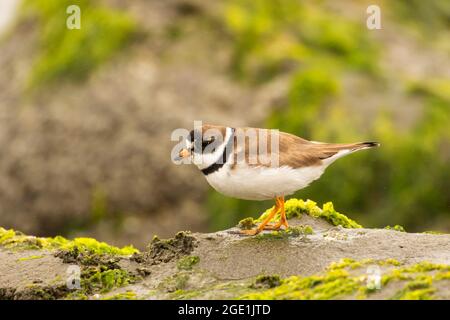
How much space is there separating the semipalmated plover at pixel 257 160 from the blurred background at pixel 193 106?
502cm

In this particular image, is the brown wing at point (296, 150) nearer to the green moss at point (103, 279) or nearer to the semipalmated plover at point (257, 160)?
the semipalmated plover at point (257, 160)

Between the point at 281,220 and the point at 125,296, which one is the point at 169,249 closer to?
the point at 125,296

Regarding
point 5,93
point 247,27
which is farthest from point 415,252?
point 5,93

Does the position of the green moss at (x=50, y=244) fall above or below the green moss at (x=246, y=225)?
below

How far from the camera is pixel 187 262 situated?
8375 mm

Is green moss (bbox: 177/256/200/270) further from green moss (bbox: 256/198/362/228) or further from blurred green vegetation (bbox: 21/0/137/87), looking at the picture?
blurred green vegetation (bbox: 21/0/137/87)

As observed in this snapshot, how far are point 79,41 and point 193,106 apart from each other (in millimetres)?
2848

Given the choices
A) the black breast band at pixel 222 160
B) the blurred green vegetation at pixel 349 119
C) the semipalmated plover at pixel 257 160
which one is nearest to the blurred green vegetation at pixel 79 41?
the blurred green vegetation at pixel 349 119

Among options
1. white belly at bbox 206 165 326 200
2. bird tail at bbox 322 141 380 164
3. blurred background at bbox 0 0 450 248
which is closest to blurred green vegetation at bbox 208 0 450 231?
blurred background at bbox 0 0 450 248

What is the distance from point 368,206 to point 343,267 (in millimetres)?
6506

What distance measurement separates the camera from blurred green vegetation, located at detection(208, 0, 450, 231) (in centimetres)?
1415

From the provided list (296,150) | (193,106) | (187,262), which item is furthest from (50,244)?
(193,106)

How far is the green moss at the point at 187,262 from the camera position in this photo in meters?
8.31

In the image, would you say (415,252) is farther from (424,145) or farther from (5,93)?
(5,93)
